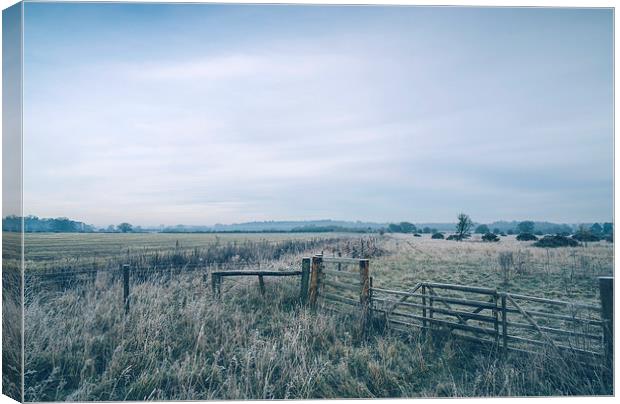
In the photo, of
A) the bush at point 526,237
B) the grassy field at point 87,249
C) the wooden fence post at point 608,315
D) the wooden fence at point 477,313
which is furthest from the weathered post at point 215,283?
the bush at point 526,237

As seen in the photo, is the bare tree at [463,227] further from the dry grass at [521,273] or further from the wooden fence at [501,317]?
the wooden fence at [501,317]

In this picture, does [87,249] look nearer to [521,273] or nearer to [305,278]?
[305,278]

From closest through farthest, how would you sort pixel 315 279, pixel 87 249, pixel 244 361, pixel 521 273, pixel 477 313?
pixel 244 361, pixel 477 313, pixel 315 279, pixel 521 273, pixel 87 249

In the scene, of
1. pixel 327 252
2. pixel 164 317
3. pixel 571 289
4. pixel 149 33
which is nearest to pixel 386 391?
pixel 164 317

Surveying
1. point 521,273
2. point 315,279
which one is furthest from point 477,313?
point 521,273

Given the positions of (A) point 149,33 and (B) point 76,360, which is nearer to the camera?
(B) point 76,360

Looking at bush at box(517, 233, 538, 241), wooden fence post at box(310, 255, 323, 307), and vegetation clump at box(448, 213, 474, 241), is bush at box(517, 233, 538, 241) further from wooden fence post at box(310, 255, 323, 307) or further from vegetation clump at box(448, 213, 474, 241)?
wooden fence post at box(310, 255, 323, 307)

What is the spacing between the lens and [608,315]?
18.8 feet

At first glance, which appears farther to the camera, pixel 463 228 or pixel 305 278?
pixel 463 228

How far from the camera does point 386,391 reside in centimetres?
581

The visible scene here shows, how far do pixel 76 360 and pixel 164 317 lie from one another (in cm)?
145

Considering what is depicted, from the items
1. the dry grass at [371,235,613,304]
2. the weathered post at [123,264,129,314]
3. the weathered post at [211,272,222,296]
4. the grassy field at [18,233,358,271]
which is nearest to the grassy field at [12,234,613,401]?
the weathered post at [123,264,129,314]

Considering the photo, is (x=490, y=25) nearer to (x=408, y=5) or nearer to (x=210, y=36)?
(x=408, y=5)

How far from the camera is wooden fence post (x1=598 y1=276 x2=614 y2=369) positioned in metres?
5.71
